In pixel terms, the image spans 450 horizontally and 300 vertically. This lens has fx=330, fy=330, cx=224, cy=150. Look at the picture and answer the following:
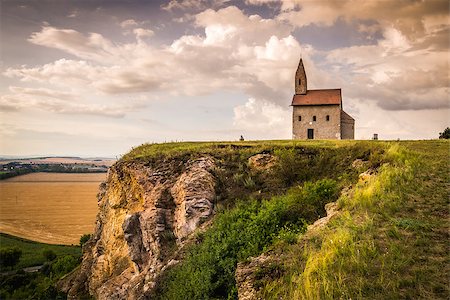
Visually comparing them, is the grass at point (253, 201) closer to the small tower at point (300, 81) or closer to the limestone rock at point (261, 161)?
the limestone rock at point (261, 161)

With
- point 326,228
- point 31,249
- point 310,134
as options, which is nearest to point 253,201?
point 326,228

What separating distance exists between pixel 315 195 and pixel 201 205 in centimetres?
593

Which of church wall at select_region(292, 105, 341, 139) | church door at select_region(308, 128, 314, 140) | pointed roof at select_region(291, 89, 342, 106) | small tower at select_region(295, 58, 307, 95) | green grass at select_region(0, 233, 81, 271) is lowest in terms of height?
green grass at select_region(0, 233, 81, 271)

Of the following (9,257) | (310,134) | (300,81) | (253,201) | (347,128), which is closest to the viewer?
(253,201)

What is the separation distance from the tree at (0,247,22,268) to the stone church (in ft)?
143

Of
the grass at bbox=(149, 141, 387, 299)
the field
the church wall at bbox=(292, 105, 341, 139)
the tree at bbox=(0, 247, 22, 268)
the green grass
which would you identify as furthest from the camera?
the field

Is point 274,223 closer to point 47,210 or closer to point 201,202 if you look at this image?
point 201,202

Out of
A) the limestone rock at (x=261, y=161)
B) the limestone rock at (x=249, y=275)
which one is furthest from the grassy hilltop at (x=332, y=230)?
the limestone rock at (x=261, y=161)

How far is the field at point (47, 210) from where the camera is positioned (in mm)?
66000

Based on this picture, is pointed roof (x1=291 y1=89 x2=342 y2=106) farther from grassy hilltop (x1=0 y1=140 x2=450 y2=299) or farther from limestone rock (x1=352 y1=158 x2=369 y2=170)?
limestone rock (x1=352 y1=158 x2=369 y2=170)

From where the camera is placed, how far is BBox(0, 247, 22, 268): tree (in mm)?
47125

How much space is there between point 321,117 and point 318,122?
687 mm

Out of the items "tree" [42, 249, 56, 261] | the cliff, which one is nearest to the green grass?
"tree" [42, 249, 56, 261]

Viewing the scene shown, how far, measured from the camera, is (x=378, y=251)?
23.5 ft
